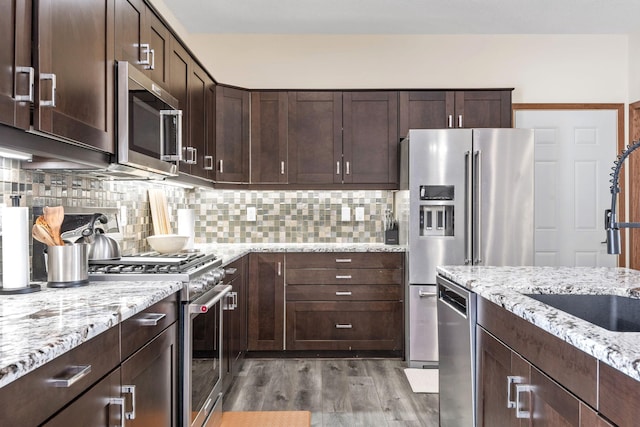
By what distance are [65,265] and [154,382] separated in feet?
1.74

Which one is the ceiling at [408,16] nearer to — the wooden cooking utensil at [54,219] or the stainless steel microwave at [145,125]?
the stainless steel microwave at [145,125]

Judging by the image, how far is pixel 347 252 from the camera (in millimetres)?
3850

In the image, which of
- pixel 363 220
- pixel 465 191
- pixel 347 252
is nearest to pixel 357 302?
pixel 347 252

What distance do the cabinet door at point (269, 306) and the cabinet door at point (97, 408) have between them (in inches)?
99.0

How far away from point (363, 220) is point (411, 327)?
45.5 inches

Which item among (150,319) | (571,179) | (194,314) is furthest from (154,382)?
(571,179)

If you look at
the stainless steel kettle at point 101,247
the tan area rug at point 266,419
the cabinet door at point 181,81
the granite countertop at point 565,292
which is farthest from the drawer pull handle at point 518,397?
the cabinet door at point 181,81

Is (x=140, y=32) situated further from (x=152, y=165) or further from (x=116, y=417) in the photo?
(x=116, y=417)

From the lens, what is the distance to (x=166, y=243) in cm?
271

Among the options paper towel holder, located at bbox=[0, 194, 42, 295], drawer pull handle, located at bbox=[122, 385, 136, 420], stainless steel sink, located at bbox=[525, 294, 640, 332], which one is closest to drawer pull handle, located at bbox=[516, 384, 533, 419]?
stainless steel sink, located at bbox=[525, 294, 640, 332]

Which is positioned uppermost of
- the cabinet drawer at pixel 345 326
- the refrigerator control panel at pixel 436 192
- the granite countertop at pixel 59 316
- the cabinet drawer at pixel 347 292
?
the refrigerator control panel at pixel 436 192

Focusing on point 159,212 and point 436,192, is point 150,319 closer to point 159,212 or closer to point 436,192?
point 159,212

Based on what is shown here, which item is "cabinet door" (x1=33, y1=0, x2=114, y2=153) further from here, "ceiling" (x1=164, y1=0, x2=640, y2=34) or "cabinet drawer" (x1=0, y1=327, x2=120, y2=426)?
"ceiling" (x1=164, y1=0, x2=640, y2=34)

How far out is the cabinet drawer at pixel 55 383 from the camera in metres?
0.89
